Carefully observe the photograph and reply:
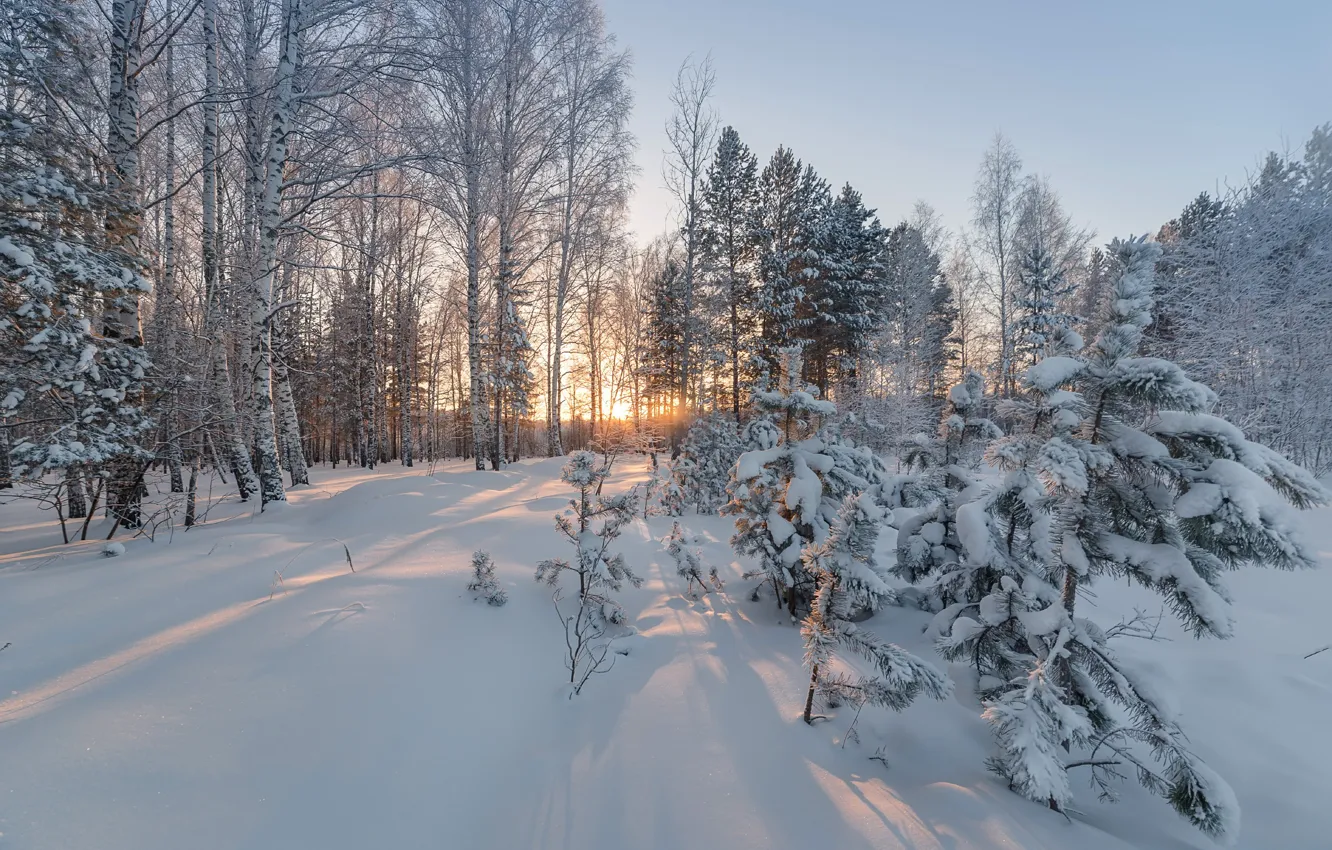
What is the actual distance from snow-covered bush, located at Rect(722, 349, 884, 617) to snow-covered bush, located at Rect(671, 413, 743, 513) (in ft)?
15.2

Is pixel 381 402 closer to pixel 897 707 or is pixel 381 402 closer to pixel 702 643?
pixel 702 643

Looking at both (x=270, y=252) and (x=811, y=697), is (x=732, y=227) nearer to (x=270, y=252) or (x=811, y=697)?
(x=270, y=252)

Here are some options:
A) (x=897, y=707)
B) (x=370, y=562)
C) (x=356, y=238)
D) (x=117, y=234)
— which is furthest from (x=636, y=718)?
(x=356, y=238)

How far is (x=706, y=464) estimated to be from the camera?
33.3 ft

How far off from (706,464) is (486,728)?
7.51m

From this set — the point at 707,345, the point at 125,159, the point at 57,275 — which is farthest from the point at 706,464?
the point at 707,345

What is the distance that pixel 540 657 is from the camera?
12.4 ft

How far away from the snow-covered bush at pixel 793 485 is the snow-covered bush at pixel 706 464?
4.64m

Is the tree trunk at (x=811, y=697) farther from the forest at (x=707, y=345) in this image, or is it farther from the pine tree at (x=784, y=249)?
the pine tree at (x=784, y=249)

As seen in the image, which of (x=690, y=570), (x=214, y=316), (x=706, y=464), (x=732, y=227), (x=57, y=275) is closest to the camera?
(x=57, y=275)

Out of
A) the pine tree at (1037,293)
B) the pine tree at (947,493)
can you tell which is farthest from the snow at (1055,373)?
the pine tree at (1037,293)

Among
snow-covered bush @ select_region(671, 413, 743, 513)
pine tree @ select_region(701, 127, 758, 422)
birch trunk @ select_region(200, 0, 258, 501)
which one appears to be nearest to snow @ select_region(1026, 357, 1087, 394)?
snow-covered bush @ select_region(671, 413, 743, 513)

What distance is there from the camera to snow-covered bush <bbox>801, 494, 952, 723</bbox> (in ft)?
9.03

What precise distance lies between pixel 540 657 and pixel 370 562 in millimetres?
2440
